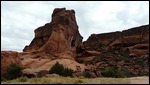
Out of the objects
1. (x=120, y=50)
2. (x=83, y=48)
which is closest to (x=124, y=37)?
(x=120, y=50)

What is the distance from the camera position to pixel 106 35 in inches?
2987

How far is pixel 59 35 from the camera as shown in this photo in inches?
2520

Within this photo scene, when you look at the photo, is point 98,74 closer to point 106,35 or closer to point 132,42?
point 132,42

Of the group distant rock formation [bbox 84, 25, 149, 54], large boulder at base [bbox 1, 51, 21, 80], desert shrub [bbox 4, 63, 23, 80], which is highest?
distant rock formation [bbox 84, 25, 149, 54]

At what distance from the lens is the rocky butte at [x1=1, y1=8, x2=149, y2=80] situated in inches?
2225

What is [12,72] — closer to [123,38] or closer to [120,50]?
[120,50]

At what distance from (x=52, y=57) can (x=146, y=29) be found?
23.6 m

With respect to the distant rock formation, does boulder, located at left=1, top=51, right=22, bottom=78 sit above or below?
below

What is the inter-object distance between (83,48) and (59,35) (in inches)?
319


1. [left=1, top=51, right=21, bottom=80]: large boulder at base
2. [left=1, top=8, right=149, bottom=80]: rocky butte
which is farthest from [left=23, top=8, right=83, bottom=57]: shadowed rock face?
[left=1, top=51, right=21, bottom=80]: large boulder at base

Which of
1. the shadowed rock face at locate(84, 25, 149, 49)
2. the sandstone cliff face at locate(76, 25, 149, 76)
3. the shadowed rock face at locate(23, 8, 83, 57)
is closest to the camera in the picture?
the sandstone cliff face at locate(76, 25, 149, 76)

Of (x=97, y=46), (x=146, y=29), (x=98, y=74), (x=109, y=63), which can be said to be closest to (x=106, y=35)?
(x=97, y=46)

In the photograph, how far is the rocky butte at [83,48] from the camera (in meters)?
56.5

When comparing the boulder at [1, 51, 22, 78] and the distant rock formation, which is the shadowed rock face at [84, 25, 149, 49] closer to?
the distant rock formation
